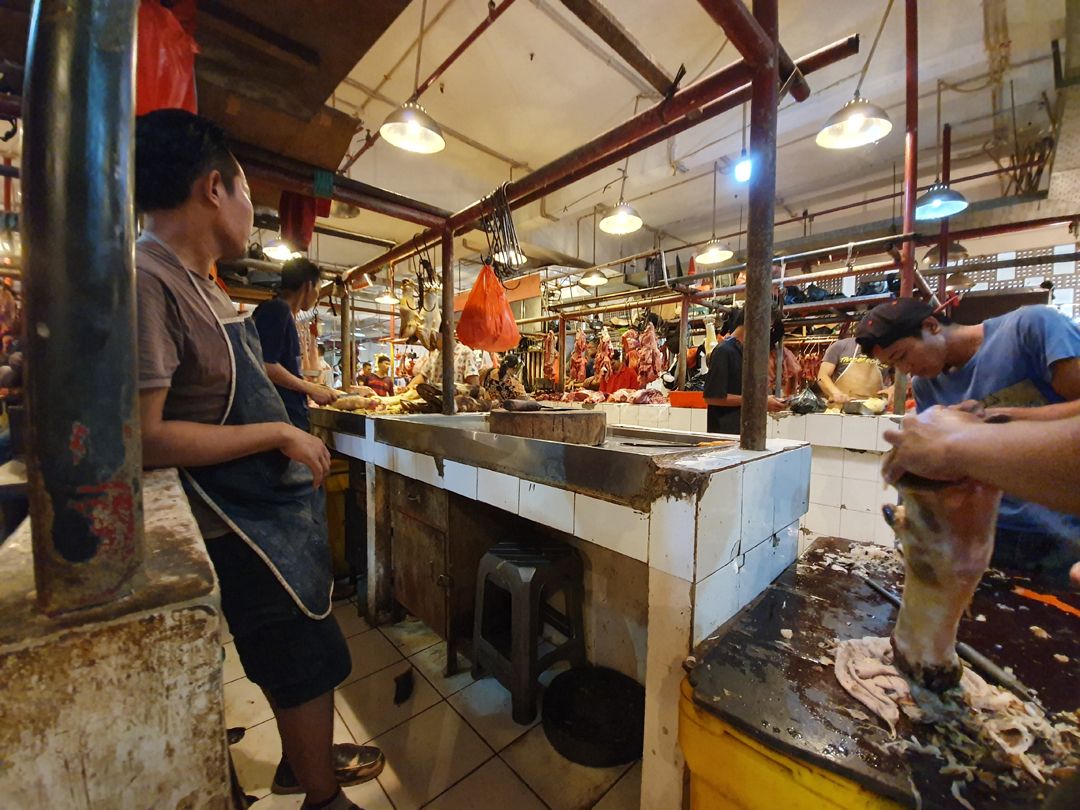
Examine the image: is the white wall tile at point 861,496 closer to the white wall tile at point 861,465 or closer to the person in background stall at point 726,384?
the white wall tile at point 861,465

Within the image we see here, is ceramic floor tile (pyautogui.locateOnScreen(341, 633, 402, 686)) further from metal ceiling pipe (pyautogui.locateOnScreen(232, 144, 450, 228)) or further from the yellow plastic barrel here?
metal ceiling pipe (pyautogui.locateOnScreen(232, 144, 450, 228))

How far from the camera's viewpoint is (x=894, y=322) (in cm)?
215

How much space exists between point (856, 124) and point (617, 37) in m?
3.73

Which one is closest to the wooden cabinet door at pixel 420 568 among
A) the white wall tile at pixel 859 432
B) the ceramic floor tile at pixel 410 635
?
the ceramic floor tile at pixel 410 635

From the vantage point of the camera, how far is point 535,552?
227 centimetres

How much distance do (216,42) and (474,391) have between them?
9.66 feet

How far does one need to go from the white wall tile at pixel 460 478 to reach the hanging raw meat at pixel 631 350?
5113 mm

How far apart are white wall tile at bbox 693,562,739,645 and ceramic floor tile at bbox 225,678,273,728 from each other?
228cm

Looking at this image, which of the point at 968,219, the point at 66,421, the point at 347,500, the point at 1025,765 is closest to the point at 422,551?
the point at 347,500

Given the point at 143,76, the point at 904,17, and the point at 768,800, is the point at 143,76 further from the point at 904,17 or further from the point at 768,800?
the point at 904,17

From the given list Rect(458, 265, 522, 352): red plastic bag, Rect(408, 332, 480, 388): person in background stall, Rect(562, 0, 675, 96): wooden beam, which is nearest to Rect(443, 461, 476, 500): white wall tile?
Rect(458, 265, 522, 352): red plastic bag

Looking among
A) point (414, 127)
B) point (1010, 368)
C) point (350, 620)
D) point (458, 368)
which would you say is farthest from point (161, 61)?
point (458, 368)

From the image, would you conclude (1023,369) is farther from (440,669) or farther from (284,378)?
(284,378)

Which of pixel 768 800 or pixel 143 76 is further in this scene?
pixel 143 76
